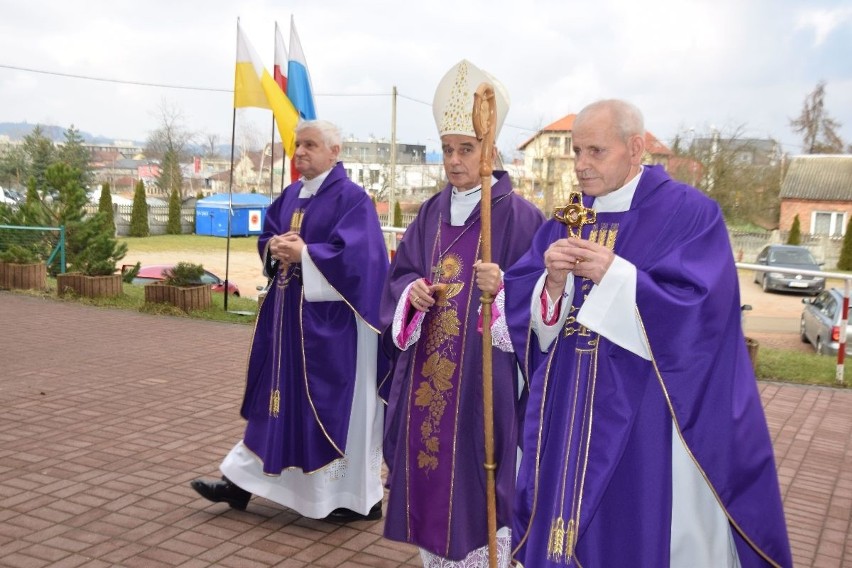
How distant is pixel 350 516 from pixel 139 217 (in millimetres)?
39630

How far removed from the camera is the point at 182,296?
40.1 feet

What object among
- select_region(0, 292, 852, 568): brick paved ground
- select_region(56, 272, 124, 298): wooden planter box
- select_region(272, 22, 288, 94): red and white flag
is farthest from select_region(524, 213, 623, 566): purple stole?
select_region(56, 272, 124, 298): wooden planter box

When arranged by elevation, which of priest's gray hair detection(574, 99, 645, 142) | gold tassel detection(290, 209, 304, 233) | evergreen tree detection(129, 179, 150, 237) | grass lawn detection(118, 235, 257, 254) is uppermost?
priest's gray hair detection(574, 99, 645, 142)

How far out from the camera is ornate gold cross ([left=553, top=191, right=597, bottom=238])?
114 inches

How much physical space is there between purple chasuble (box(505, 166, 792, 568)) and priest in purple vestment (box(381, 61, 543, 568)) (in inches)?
23.2

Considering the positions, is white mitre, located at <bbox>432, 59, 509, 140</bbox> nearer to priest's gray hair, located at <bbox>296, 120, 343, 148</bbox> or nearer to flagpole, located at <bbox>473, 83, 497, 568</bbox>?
flagpole, located at <bbox>473, 83, 497, 568</bbox>

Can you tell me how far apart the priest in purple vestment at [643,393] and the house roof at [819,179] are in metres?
44.8

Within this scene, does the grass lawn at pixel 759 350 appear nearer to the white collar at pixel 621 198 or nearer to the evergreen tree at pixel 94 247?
the evergreen tree at pixel 94 247

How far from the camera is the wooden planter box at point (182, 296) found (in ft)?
40.1

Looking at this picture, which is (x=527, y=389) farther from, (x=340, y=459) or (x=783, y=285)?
(x=783, y=285)

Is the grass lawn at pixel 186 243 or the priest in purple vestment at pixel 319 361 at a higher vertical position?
the priest in purple vestment at pixel 319 361

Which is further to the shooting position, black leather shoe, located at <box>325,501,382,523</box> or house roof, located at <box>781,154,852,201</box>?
house roof, located at <box>781,154,852,201</box>

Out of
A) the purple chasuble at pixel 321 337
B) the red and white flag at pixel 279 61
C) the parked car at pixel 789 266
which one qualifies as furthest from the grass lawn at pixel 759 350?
the parked car at pixel 789 266

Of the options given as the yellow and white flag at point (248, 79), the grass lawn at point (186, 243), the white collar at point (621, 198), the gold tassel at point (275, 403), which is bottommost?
the grass lawn at point (186, 243)
